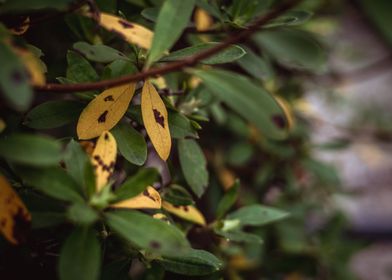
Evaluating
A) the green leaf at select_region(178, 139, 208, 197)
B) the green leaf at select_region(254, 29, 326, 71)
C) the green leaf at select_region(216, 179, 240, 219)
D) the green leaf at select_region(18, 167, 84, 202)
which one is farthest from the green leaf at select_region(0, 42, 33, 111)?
the green leaf at select_region(254, 29, 326, 71)

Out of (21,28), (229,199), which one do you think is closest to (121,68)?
(21,28)

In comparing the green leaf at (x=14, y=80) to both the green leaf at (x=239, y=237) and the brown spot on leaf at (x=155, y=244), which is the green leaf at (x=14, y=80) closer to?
the brown spot on leaf at (x=155, y=244)

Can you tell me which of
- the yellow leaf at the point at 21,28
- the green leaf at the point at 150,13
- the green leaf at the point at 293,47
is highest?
the green leaf at the point at 150,13

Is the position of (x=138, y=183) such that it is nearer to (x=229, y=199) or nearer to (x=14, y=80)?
(x=14, y=80)

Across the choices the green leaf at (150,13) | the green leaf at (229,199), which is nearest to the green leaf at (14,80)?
the green leaf at (150,13)

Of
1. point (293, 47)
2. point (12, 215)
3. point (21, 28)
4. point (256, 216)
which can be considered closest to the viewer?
point (12, 215)

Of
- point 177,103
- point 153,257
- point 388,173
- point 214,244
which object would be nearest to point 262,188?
point 214,244
